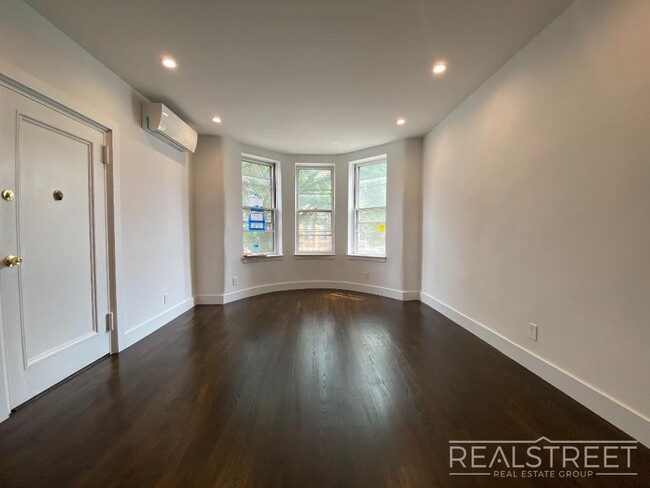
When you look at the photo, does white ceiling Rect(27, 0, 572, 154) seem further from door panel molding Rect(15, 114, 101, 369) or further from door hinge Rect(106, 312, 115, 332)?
door hinge Rect(106, 312, 115, 332)

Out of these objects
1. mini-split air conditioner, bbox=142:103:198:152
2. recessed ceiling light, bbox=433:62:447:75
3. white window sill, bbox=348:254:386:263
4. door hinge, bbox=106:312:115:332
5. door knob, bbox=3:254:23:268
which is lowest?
door hinge, bbox=106:312:115:332

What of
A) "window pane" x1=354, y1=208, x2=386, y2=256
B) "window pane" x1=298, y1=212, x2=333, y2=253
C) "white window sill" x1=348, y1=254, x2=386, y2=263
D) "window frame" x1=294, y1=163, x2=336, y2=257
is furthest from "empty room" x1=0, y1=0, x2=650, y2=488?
"window pane" x1=298, y1=212, x2=333, y2=253

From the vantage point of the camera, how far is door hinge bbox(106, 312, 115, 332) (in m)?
2.42

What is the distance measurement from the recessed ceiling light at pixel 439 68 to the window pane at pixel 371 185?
2.25 m

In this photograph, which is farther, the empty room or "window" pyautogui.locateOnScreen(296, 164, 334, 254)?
"window" pyautogui.locateOnScreen(296, 164, 334, 254)

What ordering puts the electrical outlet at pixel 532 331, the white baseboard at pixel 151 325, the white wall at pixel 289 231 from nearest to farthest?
the electrical outlet at pixel 532 331 → the white baseboard at pixel 151 325 → the white wall at pixel 289 231

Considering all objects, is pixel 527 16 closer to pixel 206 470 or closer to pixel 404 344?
pixel 404 344

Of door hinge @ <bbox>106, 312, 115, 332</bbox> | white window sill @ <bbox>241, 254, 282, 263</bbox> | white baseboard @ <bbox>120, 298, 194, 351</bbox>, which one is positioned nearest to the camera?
door hinge @ <bbox>106, 312, 115, 332</bbox>

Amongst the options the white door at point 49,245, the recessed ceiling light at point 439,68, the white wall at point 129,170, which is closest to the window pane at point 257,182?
the white wall at point 129,170

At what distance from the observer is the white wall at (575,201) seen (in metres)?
1.43

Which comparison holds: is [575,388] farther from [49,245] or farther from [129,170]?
[129,170]

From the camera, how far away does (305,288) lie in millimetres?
5152

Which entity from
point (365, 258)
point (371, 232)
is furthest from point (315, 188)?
point (365, 258)

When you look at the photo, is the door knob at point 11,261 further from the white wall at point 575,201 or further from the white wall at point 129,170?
the white wall at point 575,201
